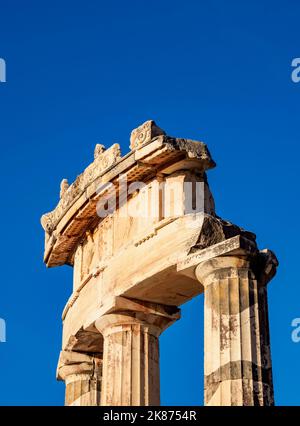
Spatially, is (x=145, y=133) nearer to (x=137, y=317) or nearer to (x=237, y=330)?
(x=137, y=317)

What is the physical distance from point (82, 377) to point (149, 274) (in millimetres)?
4277

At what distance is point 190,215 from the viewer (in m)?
26.3

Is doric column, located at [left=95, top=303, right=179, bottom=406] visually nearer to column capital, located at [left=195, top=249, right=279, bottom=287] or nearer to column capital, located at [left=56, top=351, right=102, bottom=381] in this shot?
column capital, located at [left=56, top=351, right=102, bottom=381]

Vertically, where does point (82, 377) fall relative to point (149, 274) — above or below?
below

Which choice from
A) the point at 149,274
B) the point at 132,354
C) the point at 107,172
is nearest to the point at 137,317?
the point at 132,354

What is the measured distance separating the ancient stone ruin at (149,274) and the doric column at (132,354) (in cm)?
2

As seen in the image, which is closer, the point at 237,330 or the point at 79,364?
the point at 237,330

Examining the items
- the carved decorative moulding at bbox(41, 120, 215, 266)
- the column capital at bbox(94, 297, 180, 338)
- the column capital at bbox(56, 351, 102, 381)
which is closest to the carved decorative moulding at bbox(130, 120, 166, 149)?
the carved decorative moulding at bbox(41, 120, 215, 266)

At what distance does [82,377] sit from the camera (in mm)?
29891

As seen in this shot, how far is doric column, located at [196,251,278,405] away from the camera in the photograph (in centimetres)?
2405

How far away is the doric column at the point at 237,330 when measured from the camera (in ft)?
78.9
